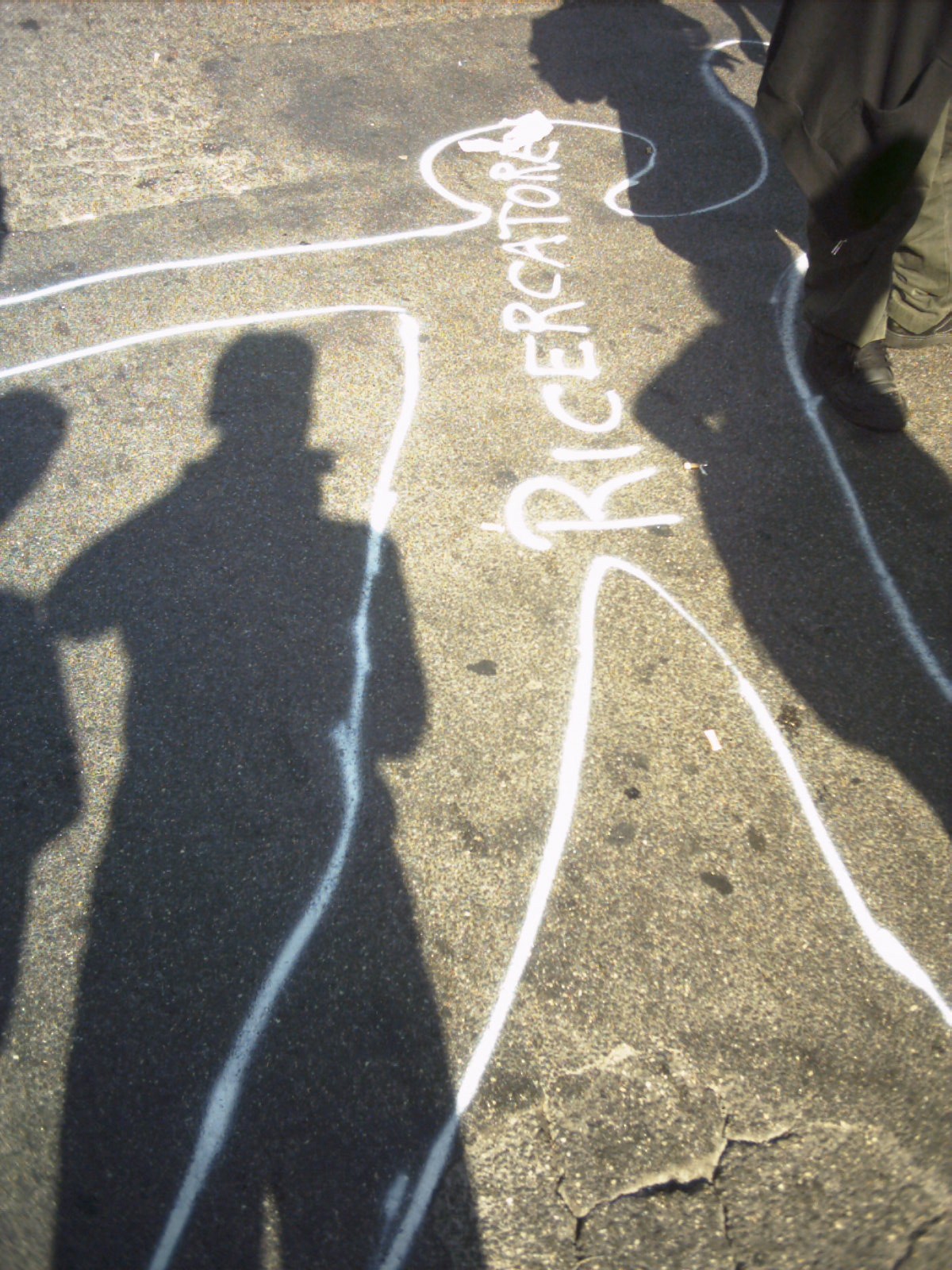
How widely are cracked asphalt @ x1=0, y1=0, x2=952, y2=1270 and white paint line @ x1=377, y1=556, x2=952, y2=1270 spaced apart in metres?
0.01

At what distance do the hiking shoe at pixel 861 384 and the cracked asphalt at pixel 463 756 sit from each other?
9 centimetres

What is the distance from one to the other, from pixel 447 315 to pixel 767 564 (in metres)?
1.96

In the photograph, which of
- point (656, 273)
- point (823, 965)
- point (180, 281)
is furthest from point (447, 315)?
point (823, 965)

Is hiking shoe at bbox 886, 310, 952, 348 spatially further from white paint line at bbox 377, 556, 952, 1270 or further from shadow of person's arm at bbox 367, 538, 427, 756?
shadow of person's arm at bbox 367, 538, 427, 756

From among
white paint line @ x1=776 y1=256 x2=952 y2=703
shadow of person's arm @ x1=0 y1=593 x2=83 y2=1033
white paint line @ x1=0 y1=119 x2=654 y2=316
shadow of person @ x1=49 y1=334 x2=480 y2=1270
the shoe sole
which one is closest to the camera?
shadow of person @ x1=49 y1=334 x2=480 y2=1270

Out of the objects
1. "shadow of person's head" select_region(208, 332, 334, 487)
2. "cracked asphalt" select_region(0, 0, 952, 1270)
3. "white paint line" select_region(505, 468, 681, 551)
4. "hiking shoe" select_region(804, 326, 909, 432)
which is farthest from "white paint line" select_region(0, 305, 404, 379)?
"hiking shoe" select_region(804, 326, 909, 432)

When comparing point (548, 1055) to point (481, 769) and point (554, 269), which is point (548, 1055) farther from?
point (554, 269)

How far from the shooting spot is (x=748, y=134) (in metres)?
5.14

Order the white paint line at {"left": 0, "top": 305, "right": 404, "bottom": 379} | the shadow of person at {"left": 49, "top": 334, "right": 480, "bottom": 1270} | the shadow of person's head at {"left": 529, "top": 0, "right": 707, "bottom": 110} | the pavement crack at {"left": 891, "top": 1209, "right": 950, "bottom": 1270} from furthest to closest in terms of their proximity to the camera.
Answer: the shadow of person's head at {"left": 529, "top": 0, "right": 707, "bottom": 110} < the white paint line at {"left": 0, "top": 305, "right": 404, "bottom": 379} < the shadow of person at {"left": 49, "top": 334, "right": 480, "bottom": 1270} < the pavement crack at {"left": 891, "top": 1209, "right": 950, "bottom": 1270}

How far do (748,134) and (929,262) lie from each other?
2.19m

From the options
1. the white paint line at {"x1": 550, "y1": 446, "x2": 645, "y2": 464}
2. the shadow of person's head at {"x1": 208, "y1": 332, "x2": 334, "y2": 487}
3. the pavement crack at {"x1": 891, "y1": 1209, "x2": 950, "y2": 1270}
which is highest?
the white paint line at {"x1": 550, "y1": 446, "x2": 645, "y2": 464}

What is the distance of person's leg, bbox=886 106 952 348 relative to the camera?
3.24 m

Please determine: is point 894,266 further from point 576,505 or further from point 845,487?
point 576,505

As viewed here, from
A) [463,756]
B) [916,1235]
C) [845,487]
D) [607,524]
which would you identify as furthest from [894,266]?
[916,1235]
